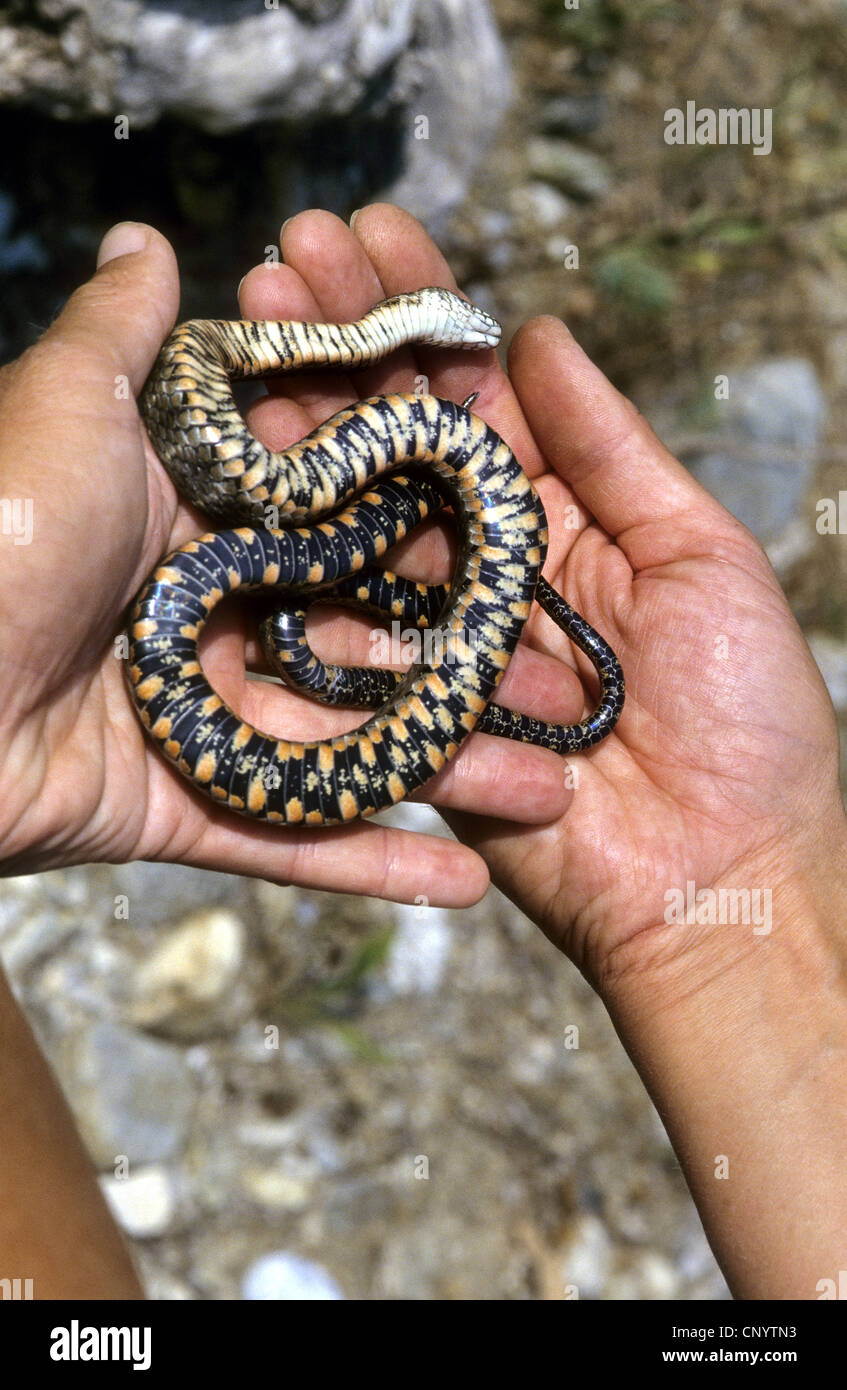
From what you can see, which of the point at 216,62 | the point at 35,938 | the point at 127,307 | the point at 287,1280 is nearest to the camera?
the point at 127,307

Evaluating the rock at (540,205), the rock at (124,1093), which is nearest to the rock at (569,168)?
the rock at (540,205)

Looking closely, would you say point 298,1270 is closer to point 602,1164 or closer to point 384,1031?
point 384,1031

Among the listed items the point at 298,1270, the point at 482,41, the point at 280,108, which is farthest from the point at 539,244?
the point at 298,1270

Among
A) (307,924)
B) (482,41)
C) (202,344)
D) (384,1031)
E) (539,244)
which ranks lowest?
(384,1031)

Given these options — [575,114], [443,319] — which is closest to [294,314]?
[443,319]

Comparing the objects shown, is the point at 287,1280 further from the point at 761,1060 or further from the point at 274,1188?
the point at 761,1060

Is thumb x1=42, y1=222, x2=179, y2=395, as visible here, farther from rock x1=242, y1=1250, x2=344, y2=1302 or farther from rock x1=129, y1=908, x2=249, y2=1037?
rock x1=242, y1=1250, x2=344, y2=1302
